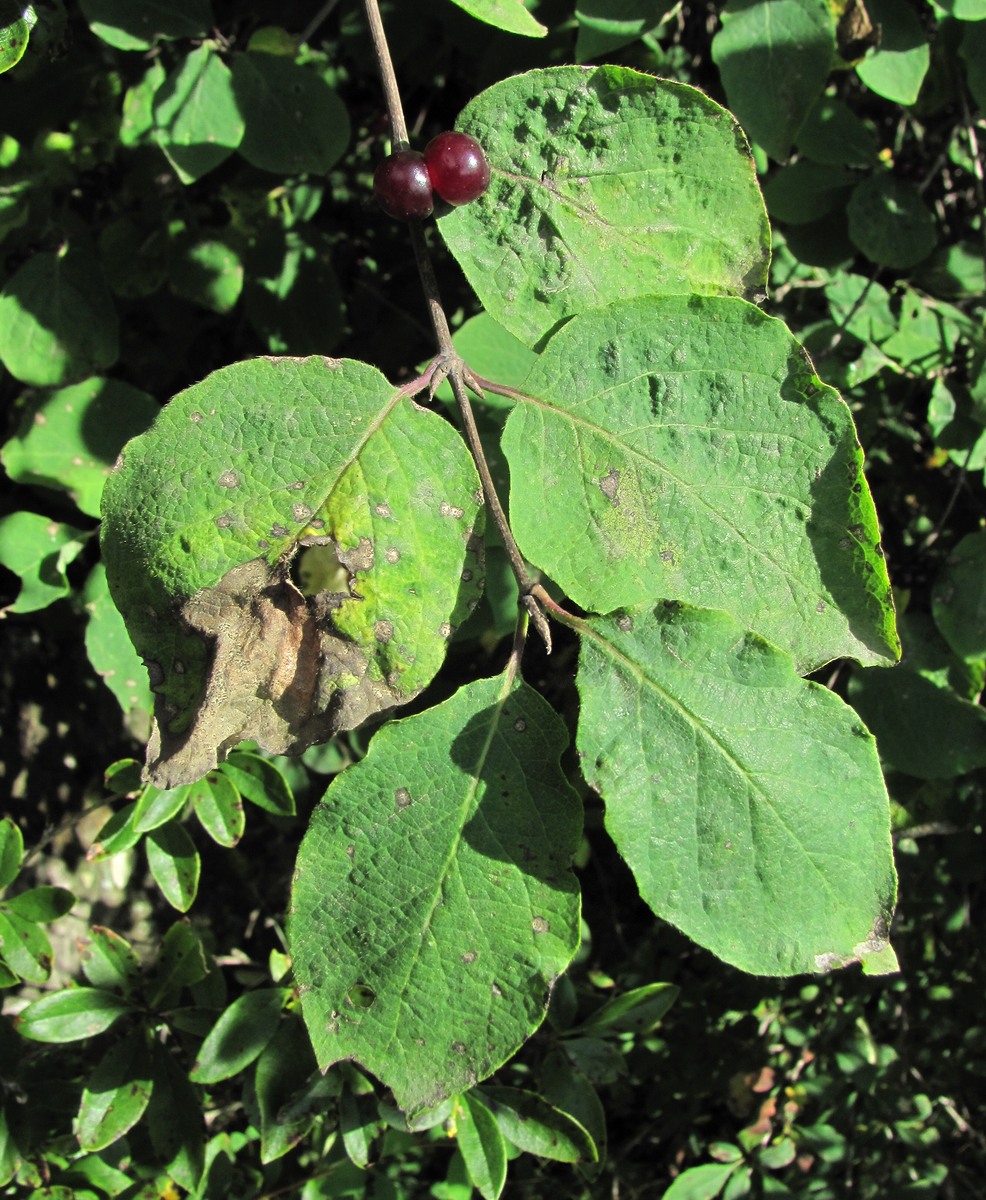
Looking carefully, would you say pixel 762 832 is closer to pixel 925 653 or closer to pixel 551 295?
Result: pixel 551 295

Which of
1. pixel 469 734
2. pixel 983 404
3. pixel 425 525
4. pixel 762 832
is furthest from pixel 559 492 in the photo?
pixel 983 404

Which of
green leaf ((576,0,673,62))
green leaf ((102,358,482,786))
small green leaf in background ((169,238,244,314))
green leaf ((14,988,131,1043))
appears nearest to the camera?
green leaf ((102,358,482,786))

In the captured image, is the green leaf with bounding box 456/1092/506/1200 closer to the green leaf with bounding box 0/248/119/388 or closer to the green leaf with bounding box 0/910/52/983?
the green leaf with bounding box 0/910/52/983

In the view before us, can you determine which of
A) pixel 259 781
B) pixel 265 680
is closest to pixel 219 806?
pixel 259 781

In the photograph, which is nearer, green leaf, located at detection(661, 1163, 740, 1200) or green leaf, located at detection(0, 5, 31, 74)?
green leaf, located at detection(0, 5, 31, 74)

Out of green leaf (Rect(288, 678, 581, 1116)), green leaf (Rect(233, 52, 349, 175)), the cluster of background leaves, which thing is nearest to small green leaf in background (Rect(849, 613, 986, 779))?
the cluster of background leaves

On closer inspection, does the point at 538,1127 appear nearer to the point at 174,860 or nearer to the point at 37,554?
the point at 174,860
